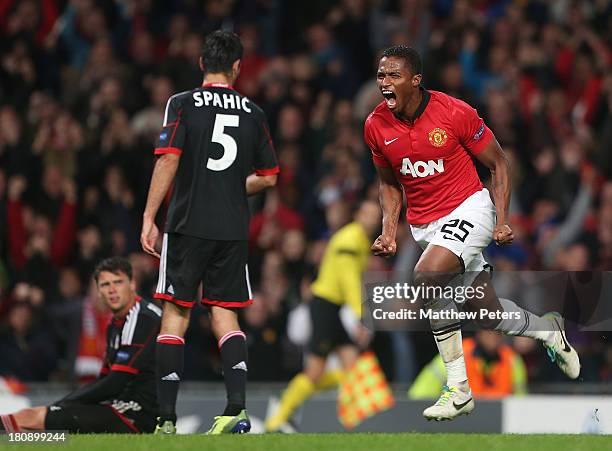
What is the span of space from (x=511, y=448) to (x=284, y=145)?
312 inches

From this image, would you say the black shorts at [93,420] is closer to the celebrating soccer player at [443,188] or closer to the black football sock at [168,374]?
the black football sock at [168,374]

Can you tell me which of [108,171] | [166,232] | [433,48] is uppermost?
[433,48]

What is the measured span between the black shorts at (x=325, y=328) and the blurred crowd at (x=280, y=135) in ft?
1.87

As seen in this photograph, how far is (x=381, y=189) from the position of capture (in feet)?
27.1

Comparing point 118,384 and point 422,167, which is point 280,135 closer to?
point 118,384

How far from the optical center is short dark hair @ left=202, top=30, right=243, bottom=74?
816cm

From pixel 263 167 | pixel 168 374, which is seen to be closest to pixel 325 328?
pixel 263 167

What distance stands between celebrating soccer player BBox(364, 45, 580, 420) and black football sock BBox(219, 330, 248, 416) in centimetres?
103

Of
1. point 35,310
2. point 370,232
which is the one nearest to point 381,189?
point 370,232

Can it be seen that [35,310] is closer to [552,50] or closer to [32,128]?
[32,128]

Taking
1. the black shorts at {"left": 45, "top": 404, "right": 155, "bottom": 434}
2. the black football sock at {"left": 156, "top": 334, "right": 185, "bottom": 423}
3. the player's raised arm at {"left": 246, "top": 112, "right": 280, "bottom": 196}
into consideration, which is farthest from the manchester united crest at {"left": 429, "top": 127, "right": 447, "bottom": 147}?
the black shorts at {"left": 45, "top": 404, "right": 155, "bottom": 434}

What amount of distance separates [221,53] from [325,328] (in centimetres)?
486

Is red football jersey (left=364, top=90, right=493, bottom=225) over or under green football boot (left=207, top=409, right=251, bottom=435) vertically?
over

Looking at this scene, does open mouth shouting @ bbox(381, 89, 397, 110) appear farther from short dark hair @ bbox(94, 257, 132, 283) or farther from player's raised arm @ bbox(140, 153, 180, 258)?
short dark hair @ bbox(94, 257, 132, 283)
